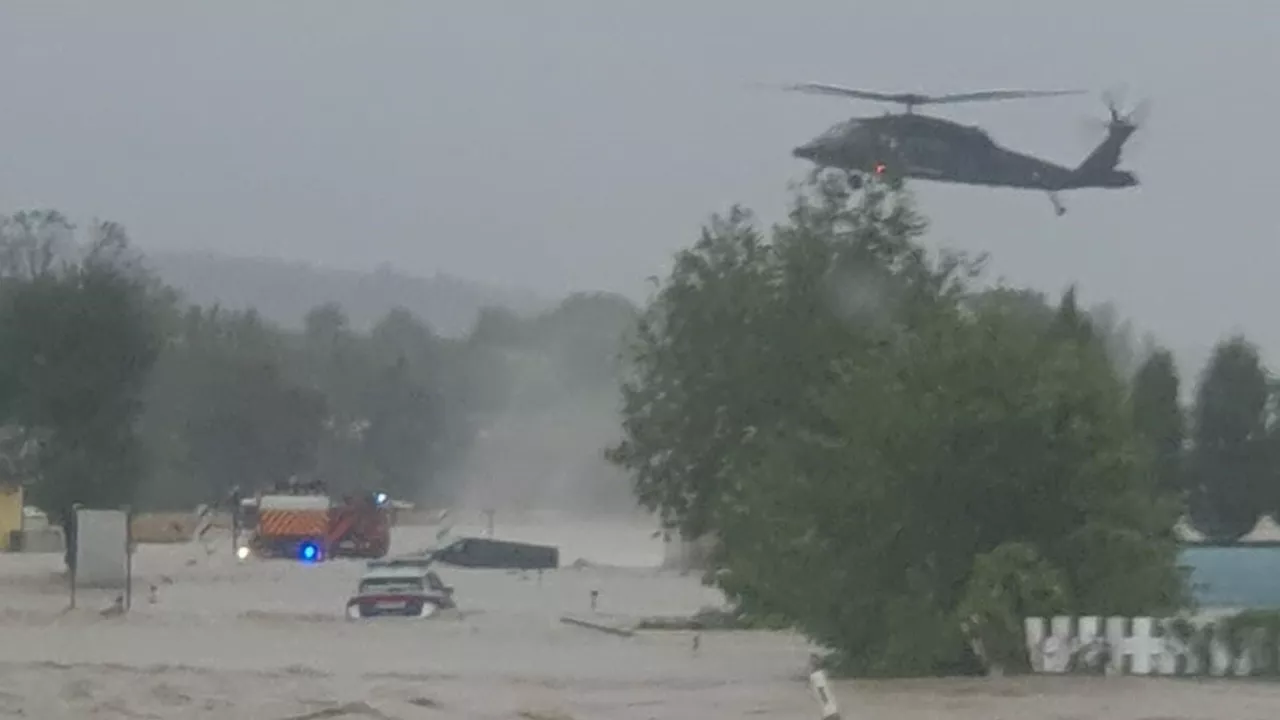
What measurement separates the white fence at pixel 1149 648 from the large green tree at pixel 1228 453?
28778 mm

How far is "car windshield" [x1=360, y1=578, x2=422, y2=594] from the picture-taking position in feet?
150

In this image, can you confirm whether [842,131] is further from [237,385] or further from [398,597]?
[237,385]

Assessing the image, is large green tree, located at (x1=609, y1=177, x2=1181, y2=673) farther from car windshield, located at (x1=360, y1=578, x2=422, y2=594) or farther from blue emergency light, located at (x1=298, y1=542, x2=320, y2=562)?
blue emergency light, located at (x1=298, y1=542, x2=320, y2=562)

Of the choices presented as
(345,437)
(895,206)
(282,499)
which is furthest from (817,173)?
(345,437)

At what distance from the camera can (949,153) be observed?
59844mm

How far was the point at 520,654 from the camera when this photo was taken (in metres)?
34.8

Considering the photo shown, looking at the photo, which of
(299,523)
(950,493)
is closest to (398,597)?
(950,493)

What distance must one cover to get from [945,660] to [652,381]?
776 inches

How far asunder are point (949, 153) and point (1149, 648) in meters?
35.6

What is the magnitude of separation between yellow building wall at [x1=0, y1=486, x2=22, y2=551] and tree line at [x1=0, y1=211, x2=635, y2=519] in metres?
4.12

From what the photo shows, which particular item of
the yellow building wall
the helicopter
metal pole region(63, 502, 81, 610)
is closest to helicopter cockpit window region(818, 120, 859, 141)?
the helicopter

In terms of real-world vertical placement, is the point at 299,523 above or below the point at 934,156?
below

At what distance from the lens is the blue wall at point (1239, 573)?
144ft

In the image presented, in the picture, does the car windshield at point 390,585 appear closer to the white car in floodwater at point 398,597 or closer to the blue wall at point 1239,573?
the white car in floodwater at point 398,597
